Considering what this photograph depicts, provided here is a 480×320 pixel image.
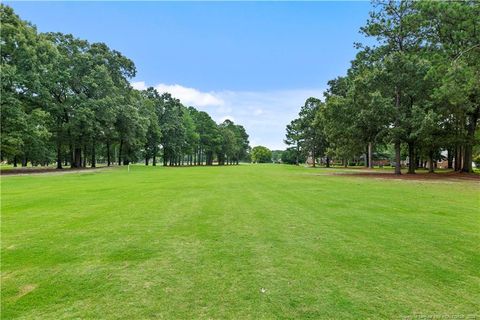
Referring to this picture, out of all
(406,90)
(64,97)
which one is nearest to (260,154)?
(64,97)

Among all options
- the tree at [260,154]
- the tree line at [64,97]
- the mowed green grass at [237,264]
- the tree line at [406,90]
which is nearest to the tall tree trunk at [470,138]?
the tree line at [406,90]

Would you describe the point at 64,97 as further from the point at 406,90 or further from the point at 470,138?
the point at 470,138

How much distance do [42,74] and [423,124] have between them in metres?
37.7

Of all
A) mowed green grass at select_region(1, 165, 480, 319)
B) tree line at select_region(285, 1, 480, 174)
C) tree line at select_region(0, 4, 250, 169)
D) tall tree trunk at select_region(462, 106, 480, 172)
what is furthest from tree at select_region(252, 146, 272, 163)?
mowed green grass at select_region(1, 165, 480, 319)

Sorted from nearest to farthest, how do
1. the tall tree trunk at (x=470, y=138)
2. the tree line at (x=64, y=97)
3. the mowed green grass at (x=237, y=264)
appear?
1. the mowed green grass at (x=237, y=264)
2. the tall tree trunk at (x=470, y=138)
3. the tree line at (x=64, y=97)

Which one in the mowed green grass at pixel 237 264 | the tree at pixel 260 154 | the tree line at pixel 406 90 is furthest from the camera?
the tree at pixel 260 154

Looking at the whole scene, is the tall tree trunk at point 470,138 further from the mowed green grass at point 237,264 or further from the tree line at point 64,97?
the tree line at point 64,97

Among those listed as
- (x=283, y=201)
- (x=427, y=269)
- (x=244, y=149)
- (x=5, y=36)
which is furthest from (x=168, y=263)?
(x=244, y=149)

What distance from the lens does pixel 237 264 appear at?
496 cm

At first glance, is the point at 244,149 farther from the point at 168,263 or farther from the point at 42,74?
the point at 168,263

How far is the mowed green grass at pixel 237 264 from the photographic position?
3.63 m

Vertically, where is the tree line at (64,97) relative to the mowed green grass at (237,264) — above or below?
above

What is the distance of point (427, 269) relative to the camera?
487cm

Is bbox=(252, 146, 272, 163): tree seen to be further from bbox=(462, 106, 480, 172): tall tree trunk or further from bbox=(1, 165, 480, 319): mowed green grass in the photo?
bbox=(1, 165, 480, 319): mowed green grass
